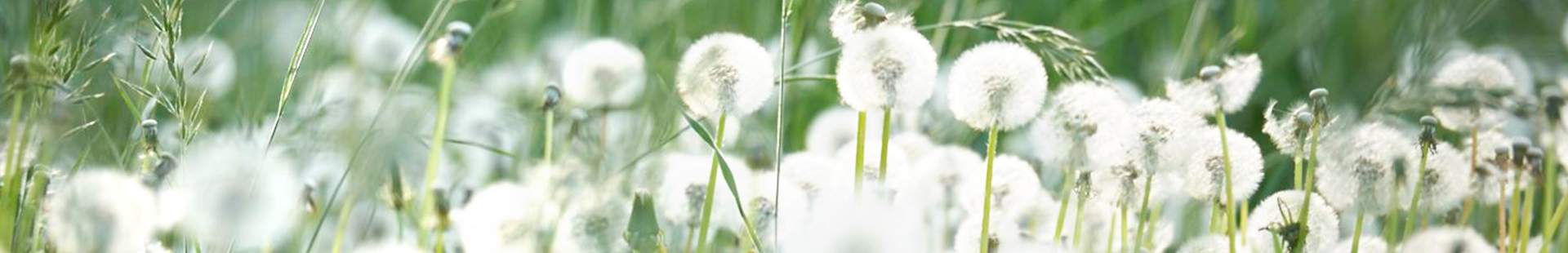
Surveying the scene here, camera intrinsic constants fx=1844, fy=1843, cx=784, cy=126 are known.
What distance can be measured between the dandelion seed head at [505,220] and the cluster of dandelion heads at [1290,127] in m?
0.29

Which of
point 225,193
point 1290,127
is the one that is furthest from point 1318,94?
point 225,193

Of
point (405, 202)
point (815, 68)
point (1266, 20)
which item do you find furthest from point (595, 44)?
point (1266, 20)

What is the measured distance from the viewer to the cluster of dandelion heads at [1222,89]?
2.53ft

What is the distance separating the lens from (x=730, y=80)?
71 centimetres

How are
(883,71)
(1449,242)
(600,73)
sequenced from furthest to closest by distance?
1. (600,73)
2. (1449,242)
3. (883,71)

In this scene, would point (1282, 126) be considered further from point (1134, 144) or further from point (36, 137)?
point (36, 137)

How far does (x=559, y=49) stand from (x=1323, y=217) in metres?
1.17

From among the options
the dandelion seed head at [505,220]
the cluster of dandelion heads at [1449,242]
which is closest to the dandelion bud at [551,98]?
the dandelion seed head at [505,220]

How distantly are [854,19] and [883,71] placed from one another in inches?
0.9

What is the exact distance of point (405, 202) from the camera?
35.4 inches

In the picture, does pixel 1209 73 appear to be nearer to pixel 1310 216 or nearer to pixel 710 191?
pixel 1310 216

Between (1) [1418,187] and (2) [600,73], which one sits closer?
(1) [1418,187]

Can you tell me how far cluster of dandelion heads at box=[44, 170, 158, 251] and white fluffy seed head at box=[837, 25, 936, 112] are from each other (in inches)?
10.1

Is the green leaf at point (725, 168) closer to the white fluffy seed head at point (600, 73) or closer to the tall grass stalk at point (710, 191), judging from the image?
the tall grass stalk at point (710, 191)
